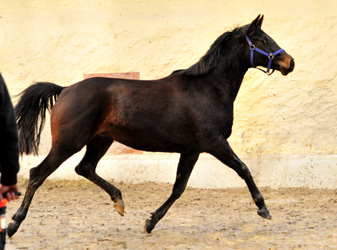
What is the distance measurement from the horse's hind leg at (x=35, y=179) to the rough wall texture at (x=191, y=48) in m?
3.34

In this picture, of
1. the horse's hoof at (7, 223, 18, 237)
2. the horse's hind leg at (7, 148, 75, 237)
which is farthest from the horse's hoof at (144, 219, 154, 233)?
the horse's hoof at (7, 223, 18, 237)

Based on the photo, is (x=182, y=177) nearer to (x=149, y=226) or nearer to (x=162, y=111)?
(x=149, y=226)

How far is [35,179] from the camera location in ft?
13.0

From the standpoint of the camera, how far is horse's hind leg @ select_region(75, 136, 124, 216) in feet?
14.7

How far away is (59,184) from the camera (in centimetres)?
706

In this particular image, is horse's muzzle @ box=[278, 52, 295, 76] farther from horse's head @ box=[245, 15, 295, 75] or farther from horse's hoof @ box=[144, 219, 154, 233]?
horse's hoof @ box=[144, 219, 154, 233]

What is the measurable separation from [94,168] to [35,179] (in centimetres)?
74

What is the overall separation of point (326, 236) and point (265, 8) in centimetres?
399

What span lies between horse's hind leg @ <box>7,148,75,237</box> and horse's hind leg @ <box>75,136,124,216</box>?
0.59m

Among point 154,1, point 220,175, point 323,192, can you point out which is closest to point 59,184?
point 220,175

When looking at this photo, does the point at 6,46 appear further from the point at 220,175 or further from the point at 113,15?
the point at 220,175

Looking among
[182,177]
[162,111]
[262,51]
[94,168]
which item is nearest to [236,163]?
[182,177]

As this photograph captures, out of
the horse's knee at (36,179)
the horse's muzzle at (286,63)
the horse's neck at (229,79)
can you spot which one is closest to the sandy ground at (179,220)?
the horse's knee at (36,179)

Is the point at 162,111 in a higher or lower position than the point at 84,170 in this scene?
higher
